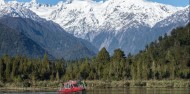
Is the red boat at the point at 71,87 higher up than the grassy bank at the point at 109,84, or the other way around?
the grassy bank at the point at 109,84

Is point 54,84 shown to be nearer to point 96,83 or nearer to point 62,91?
point 96,83

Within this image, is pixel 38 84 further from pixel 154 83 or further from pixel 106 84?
pixel 154 83

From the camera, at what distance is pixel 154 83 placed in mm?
189750

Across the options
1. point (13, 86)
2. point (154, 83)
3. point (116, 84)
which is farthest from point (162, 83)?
point (13, 86)

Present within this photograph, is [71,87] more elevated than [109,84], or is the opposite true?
[109,84]

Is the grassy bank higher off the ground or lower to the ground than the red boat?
higher

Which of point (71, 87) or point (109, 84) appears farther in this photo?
point (109, 84)

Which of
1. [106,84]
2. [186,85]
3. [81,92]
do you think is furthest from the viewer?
[106,84]

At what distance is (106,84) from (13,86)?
113 ft

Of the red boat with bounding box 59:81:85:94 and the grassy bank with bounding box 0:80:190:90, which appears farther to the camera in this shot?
the grassy bank with bounding box 0:80:190:90

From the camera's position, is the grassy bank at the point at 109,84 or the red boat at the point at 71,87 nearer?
the red boat at the point at 71,87

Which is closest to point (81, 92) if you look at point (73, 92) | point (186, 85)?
point (73, 92)

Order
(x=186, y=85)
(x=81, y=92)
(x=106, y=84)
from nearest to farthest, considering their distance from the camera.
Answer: (x=81, y=92) → (x=186, y=85) → (x=106, y=84)

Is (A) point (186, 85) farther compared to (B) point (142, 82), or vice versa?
(B) point (142, 82)
